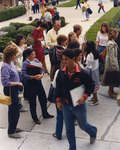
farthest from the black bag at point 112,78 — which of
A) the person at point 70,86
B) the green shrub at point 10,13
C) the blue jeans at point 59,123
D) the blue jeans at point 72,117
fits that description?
the green shrub at point 10,13

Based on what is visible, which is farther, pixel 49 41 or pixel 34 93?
pixel 49 41

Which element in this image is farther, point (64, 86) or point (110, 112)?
point (110, 112)

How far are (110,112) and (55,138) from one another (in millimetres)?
1449

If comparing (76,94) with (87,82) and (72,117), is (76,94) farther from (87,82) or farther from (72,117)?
(72,117)

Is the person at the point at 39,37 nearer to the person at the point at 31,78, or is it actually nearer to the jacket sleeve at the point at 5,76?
the person at the point at 31,78

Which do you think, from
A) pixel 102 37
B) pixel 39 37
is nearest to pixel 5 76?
pixel 39 37

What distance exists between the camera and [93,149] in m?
5.12

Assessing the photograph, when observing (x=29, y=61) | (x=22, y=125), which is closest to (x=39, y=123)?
(x=22, y=125)

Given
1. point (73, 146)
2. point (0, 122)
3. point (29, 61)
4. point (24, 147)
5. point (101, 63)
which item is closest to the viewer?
point (73, 146)

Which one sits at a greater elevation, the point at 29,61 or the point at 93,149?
the point at 29,61

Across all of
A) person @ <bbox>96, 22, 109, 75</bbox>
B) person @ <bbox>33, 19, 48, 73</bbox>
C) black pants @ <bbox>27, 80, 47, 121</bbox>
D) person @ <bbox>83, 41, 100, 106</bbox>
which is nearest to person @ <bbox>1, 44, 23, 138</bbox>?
black pants @ <bbox>27, 80, 47, 121</bbox>

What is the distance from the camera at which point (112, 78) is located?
269 inches

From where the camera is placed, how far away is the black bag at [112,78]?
6777 millimetres

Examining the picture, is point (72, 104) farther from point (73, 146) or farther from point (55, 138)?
point (55, 138)
